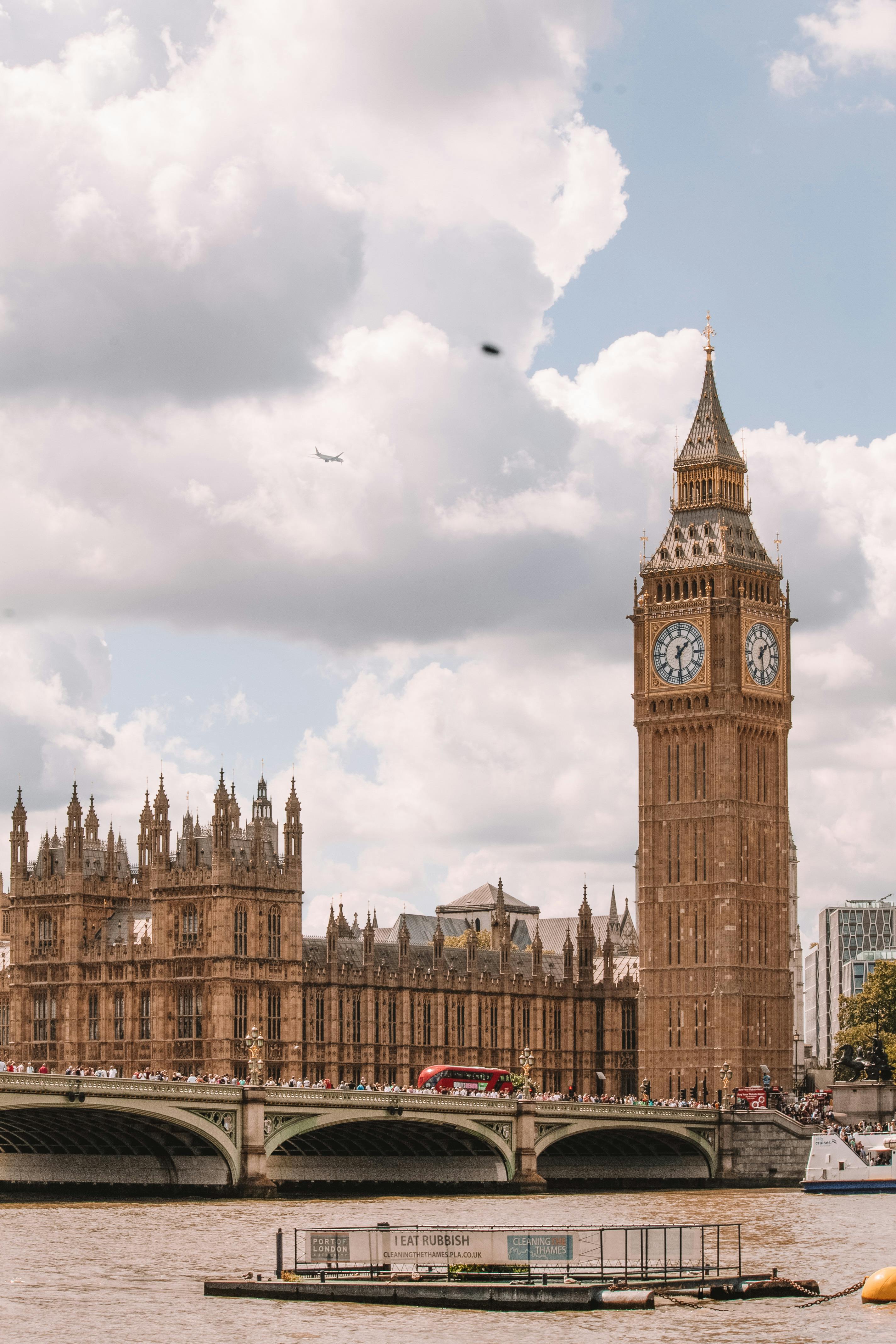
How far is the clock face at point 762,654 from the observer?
176 m

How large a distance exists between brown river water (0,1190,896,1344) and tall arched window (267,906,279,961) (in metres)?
38.6

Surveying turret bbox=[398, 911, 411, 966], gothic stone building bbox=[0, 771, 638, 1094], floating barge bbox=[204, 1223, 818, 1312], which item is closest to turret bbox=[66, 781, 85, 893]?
gothic stone building bbox=[0, 771, 638, 1094]

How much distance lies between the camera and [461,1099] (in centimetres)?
11956

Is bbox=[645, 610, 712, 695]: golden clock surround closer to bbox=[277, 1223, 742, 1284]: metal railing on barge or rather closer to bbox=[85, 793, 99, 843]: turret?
bbox=[85, 793, 99, 843]: turret

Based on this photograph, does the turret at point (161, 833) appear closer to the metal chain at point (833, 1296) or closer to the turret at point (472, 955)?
the turret at point (472, 955)

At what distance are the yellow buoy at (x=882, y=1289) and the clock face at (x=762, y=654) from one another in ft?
358

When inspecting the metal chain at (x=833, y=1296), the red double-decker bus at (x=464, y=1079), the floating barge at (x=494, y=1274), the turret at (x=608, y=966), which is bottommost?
the metal chain at (x=833, y=1296)

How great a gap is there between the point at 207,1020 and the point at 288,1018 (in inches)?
235

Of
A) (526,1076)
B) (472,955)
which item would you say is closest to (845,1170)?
(526,1076)

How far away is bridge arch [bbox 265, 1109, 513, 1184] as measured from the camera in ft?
388

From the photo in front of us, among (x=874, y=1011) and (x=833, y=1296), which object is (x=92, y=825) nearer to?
(x=874, y=1011)

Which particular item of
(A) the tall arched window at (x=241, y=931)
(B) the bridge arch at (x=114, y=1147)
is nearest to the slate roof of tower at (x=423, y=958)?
(A) the tall arched window at (x=241, y=931)

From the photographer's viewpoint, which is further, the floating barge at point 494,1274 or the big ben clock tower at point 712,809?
the big ben clock tower at point 712,809

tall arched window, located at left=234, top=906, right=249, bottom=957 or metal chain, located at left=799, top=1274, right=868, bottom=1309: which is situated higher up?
tall arched window, located at left=234, top=906, right=249, bottom=957
